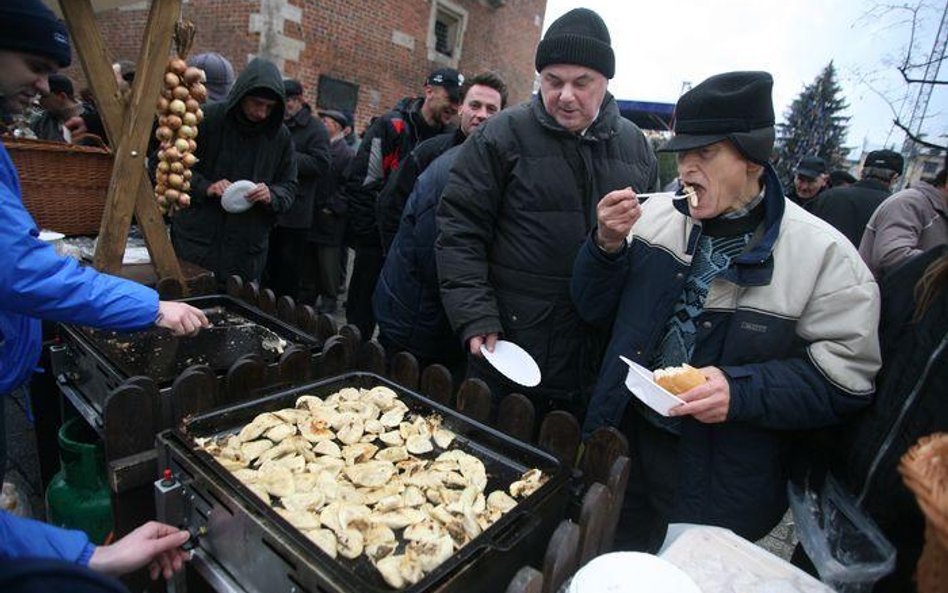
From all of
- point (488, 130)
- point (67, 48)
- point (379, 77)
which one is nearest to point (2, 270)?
point (67, 48)

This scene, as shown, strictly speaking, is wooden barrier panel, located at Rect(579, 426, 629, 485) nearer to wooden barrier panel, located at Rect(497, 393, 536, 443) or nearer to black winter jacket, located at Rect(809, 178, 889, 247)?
wooden barrier panel, located at Rect(497, 393, 536, 443)

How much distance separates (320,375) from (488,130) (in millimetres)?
1192

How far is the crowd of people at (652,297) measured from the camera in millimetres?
1382

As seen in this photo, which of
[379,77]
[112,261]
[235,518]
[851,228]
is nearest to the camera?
[235,518]

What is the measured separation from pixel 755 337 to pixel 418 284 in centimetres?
157

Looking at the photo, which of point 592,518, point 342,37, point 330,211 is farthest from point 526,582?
point 342,37

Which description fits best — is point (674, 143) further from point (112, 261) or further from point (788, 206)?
point (112, 261)

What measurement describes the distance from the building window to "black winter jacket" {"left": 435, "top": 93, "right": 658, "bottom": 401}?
40.3ft

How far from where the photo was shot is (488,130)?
7.15 feet

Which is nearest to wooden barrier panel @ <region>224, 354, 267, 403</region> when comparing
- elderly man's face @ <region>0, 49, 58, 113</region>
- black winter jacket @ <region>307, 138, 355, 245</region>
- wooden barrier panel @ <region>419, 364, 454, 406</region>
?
wooden barrier panel @ <region>419, 364, 454, 406</region>

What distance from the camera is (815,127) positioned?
1611 centimetres

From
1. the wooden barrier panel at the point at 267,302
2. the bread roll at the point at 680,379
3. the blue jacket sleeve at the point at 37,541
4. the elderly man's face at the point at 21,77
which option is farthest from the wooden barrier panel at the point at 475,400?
the elderly man's face at the point at 21,77

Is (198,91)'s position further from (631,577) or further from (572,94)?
(631,577)

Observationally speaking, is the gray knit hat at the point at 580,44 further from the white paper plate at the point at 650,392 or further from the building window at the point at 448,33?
the building window at the point at 448,33
